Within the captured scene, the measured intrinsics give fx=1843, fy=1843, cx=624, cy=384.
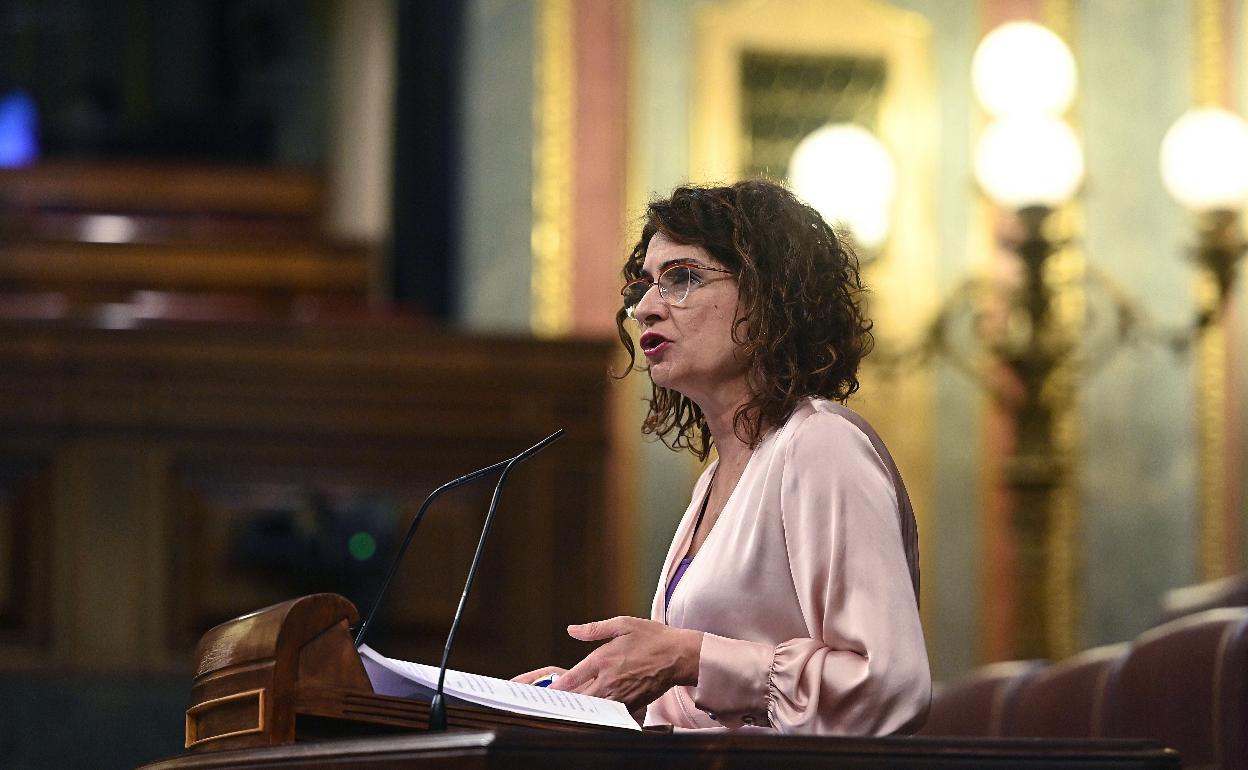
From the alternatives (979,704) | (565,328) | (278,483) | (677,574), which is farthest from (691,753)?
(565,328)

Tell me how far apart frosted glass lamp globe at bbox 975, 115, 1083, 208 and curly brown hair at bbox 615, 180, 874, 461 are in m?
2.48

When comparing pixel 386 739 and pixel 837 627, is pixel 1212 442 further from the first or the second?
pixel 386 739

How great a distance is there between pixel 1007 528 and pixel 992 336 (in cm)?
63

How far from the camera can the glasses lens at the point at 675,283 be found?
173 cm

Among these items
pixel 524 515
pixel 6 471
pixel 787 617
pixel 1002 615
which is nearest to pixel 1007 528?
pixel 1002 615

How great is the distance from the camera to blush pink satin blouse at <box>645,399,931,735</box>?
147cm

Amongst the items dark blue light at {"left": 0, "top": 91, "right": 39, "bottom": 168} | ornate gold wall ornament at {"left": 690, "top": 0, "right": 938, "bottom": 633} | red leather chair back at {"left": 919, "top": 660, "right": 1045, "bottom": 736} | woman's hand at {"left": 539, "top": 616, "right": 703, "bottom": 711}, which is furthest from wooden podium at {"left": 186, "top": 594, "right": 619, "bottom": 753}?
dark blue light at {"left": 0, "top": 91, "right": 39, "bottom": 168}

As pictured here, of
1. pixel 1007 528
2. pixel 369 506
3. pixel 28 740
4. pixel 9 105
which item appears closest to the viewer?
pixel 28 740

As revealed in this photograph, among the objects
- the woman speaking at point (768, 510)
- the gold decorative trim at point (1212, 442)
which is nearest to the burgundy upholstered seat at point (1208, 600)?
the woman speaking at point (768, 510)

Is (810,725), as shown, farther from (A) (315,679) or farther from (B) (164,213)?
(B) (164,213)

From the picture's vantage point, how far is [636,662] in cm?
152

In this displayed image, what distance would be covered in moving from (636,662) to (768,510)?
7.5 inches

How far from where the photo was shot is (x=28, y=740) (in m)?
3.46

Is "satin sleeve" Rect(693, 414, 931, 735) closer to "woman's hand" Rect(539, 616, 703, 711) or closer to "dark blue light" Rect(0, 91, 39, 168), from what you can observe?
"woman's hand" Rect(539, 616, 703, 711)
